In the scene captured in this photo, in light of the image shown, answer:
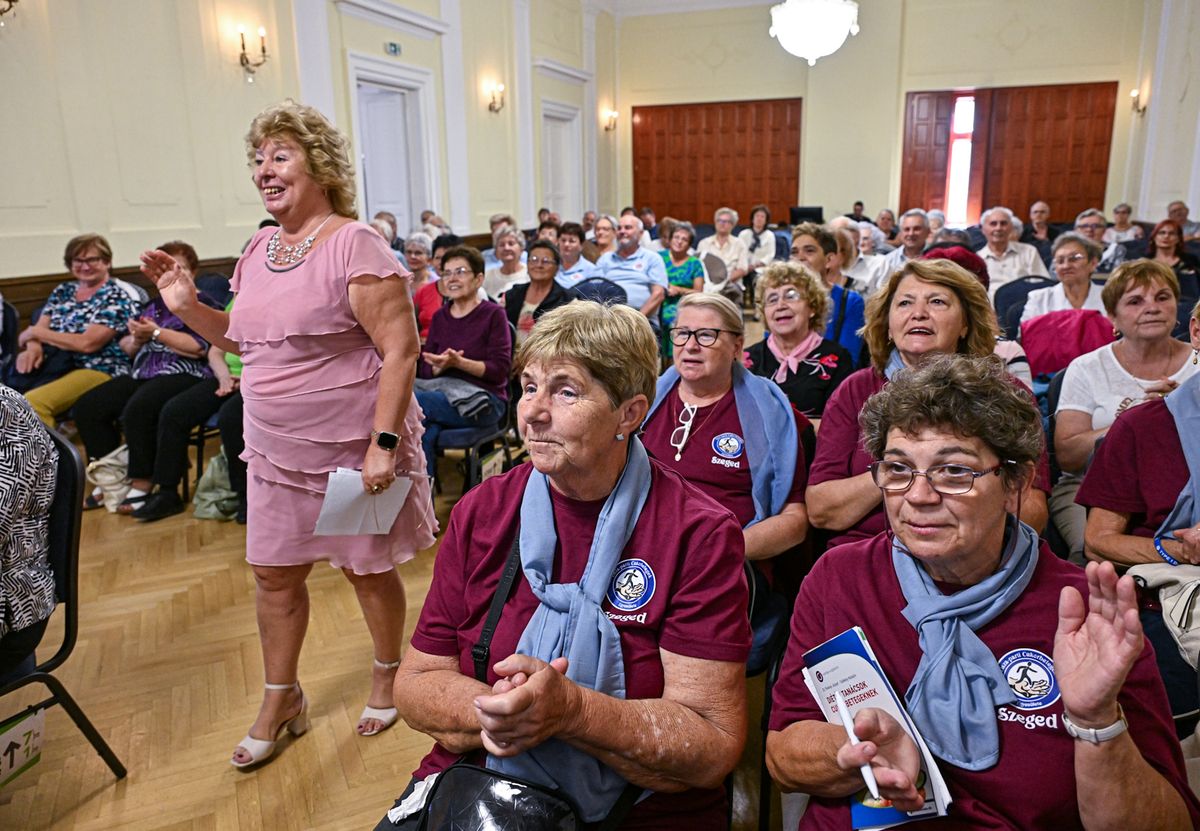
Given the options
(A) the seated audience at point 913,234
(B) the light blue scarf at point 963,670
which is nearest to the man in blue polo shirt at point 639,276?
(A) the seated audience at point 913,234

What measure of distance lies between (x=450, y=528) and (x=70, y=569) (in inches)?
45.3

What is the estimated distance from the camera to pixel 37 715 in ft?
6.57

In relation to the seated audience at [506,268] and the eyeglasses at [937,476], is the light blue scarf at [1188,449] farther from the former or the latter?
the seated audience at [506,268]

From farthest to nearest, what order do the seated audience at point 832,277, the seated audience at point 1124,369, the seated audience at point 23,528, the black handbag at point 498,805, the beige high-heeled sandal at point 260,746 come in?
the seated audience at point 832,277, the seated audience at point 1124,369, the beige high-heeled sandal at point 260,746, the seated audience at point 23,528, the black handbag at point 498,805

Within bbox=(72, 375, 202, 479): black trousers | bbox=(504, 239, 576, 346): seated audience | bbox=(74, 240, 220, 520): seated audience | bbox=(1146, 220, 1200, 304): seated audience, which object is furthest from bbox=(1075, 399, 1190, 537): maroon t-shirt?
bbox=(1146, 220, 1200, 304): seated audience

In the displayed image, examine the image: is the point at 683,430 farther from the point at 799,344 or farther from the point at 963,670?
the point at 963,670

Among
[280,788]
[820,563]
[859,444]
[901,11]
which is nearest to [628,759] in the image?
[820,563]

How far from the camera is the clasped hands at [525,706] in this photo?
3.80ft

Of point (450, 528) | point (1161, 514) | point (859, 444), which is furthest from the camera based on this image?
point (859, 444)

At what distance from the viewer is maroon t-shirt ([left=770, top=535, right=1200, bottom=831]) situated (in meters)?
1.21

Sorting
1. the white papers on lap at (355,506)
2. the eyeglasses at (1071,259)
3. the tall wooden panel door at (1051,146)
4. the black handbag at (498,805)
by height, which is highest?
the tall wooden panel door at (1051,146)

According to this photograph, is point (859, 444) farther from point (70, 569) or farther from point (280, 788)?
point (70, 569)

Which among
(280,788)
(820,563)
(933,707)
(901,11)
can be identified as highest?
(901,11)

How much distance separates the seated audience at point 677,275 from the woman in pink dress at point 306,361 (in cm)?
358
